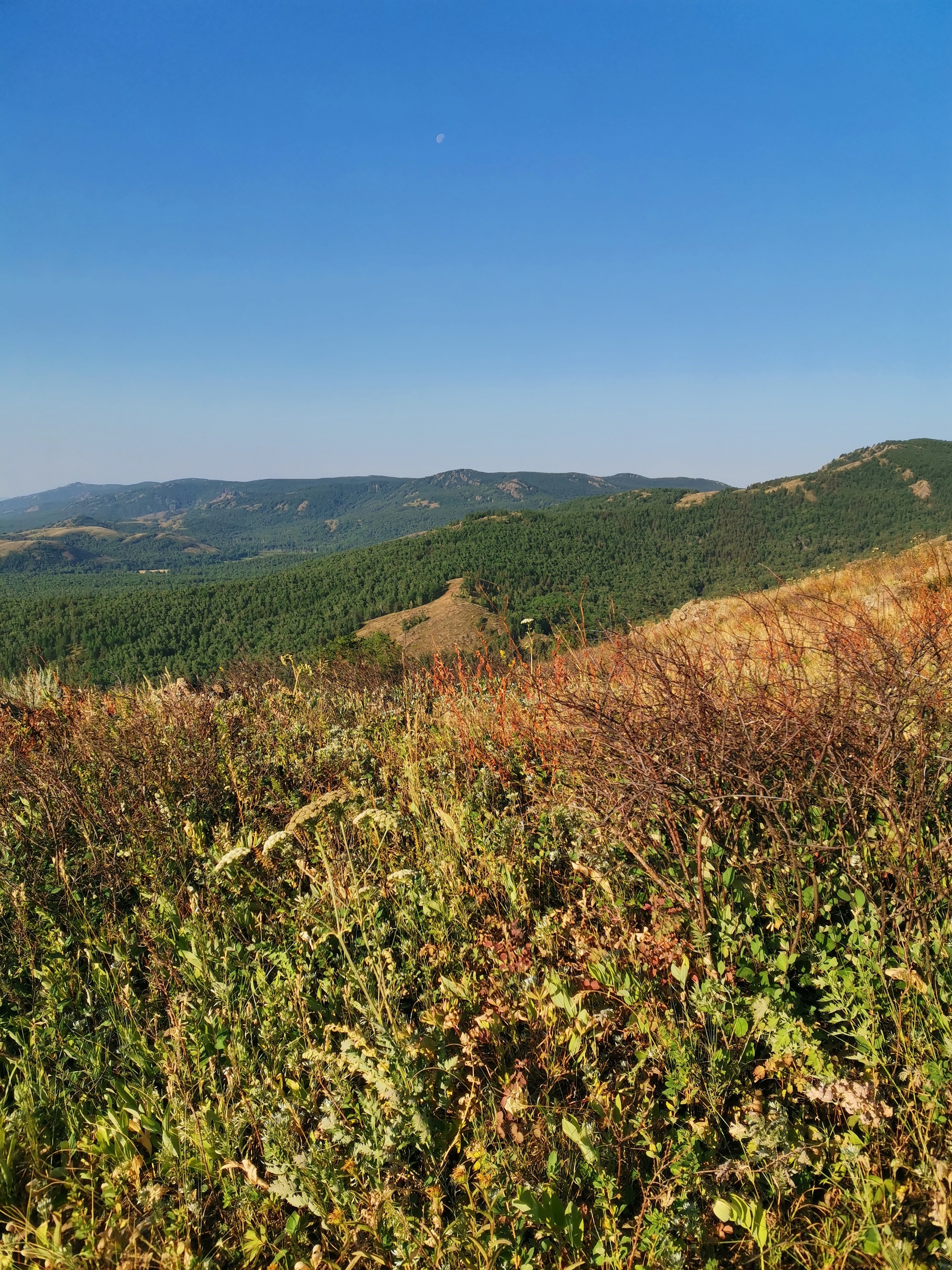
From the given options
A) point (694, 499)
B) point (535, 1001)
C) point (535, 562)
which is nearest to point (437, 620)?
point (535, 562)

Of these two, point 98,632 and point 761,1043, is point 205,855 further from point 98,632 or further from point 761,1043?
point 98,632

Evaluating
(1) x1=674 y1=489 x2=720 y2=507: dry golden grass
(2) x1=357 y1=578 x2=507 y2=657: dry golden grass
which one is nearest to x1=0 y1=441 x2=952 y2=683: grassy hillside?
(1) x1=674 y1=489 x2=720 y2=507: dry golden grass

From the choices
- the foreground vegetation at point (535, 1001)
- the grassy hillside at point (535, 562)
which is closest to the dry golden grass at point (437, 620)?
the grassy hillside at point (535, 562)

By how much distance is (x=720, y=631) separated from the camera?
674cm

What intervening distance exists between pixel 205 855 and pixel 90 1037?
3.35 feet

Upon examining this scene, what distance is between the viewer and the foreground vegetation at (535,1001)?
5.23ft

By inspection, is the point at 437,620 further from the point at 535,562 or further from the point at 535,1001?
the point at 535,1001

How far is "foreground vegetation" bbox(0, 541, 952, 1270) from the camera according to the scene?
A: 1.59 meters

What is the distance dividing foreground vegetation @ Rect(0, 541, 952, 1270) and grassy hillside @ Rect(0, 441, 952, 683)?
143 ft

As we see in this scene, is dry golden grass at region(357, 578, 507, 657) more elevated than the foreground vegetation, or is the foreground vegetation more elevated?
the foreground vegetation

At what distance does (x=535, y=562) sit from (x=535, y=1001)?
353ft

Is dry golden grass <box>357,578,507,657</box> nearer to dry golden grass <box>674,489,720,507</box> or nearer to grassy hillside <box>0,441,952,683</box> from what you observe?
grassy hillside <box>0,441,952,683</box>

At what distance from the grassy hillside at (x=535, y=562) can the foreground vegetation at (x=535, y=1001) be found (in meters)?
43.7

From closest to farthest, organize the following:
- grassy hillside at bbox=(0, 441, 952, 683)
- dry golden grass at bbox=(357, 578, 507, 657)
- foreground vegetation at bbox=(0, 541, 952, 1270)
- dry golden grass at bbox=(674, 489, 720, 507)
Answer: foreground vegetation at bbox=(0, 541, 952, 1270), dry golden grass at bbox=(357, 578, 507, 657), grassy hillside at bbox=(0, 441, 952, 683), dry golden grass at bbox=(674, 489, 720, 507)
